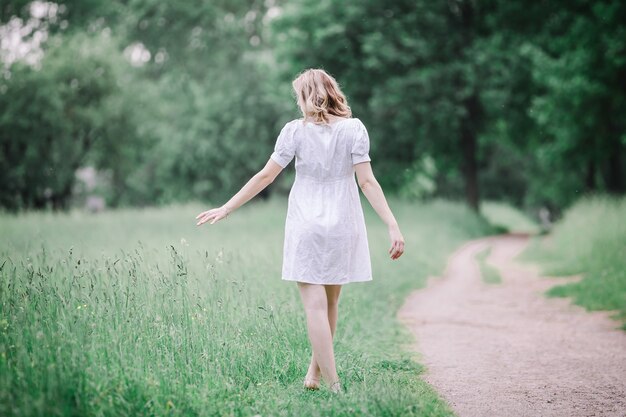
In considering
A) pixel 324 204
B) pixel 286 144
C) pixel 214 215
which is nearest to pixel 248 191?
pixel 214 215

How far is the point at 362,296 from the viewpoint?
26.6 ft

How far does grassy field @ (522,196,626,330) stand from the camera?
930 centimetres

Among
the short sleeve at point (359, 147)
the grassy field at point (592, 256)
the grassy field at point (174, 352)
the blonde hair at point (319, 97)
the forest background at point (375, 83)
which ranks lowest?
the grassy field at point (592, 256)

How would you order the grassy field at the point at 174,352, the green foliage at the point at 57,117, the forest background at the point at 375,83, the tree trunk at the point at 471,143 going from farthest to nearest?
the tree trunk at the point at 471,143 → the green foliage at the point at 57,117 → the forest background at the point at 375,83 → the grassy field at the point at 174,352

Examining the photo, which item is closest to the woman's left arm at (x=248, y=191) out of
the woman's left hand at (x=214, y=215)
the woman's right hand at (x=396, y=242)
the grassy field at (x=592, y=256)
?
the woman's left hand at (x=214, y=215)

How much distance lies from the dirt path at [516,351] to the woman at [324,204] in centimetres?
124

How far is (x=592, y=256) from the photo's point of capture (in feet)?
40.8

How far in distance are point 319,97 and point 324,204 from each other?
761 millimetres

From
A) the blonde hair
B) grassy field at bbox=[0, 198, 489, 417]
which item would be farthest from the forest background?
the blonde hair

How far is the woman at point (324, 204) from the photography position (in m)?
4.26

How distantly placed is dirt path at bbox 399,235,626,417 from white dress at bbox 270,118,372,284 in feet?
4.48

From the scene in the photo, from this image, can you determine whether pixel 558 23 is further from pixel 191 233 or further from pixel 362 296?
pixel 362 296

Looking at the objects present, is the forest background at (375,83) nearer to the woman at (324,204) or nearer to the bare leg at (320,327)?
the woman at (324,204)

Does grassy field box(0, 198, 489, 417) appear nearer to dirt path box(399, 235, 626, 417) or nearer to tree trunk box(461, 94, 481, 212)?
dirt path box(399, 235, 626, 417)
